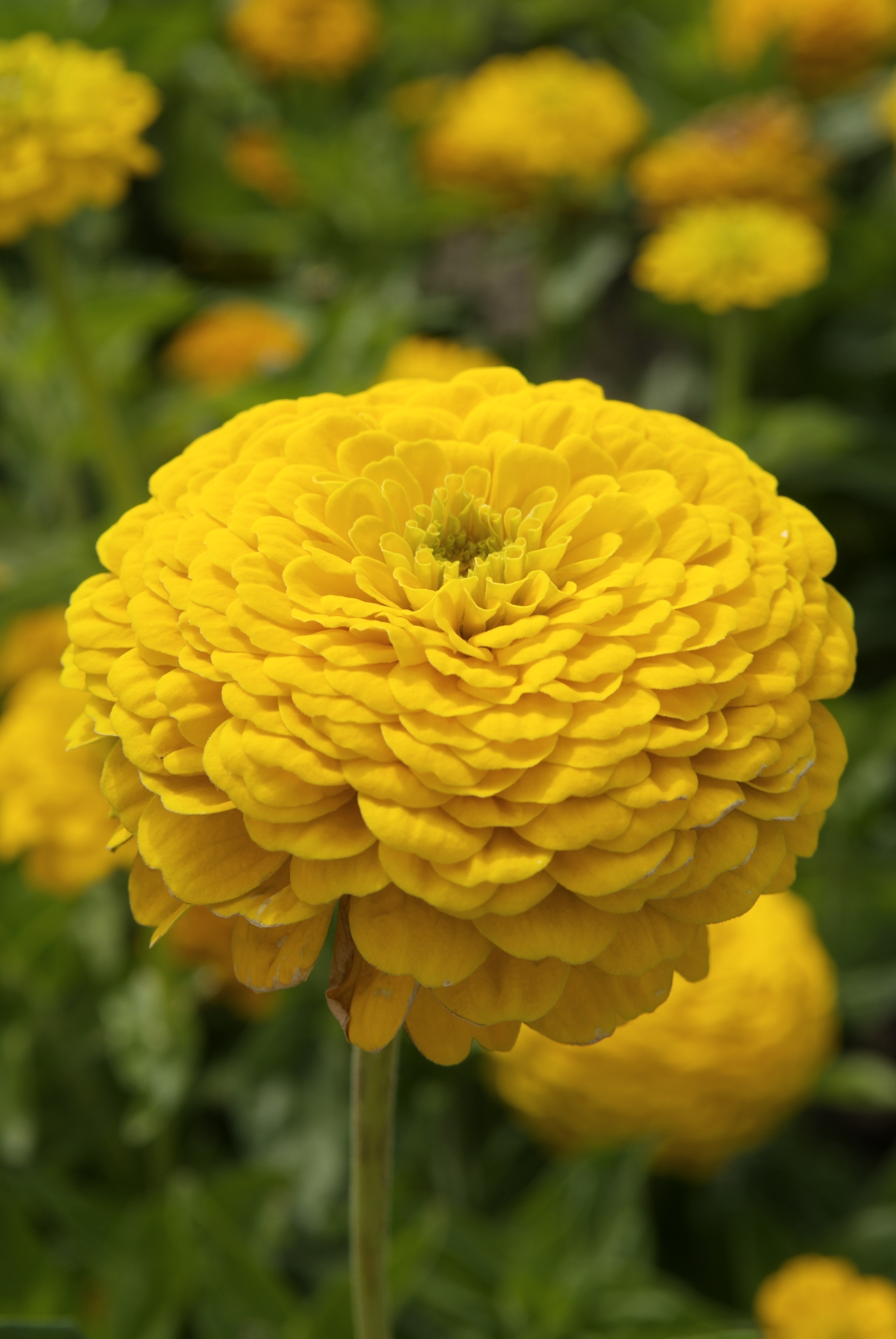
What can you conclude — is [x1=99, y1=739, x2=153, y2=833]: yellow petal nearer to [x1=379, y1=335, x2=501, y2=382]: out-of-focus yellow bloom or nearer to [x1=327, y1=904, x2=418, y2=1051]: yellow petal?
[x1=327, y1=904, x2=418, y2=1051]: yellow petal

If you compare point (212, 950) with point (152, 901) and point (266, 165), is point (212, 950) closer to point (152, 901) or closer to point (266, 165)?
point (152, 901)

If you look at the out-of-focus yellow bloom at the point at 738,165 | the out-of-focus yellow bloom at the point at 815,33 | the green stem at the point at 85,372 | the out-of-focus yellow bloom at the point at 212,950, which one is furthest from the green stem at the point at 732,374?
the out-of-focus yellow bloom at the point at 212,950

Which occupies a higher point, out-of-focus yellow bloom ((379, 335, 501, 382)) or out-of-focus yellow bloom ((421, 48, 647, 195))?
out-of-focus yellow bloom ((421, 48, 647, 195))

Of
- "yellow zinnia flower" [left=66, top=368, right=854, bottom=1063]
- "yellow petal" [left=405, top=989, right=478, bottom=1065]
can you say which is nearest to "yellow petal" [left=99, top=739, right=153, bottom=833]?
"yellow zinnia flower" [left=66, top=368, right=854, bottom=1063]

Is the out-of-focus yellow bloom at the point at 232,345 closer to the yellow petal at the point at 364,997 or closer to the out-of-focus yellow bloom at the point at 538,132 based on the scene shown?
the out-of-focus yellow bloom at the point at 538,132

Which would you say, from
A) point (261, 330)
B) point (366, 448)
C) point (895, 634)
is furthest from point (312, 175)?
point (366, 448)

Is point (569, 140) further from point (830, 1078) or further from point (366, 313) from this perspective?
point (830, 1078)

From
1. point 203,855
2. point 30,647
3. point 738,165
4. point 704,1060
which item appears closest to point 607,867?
point 203,855

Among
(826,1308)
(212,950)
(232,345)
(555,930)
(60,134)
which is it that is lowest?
(826,1308)
